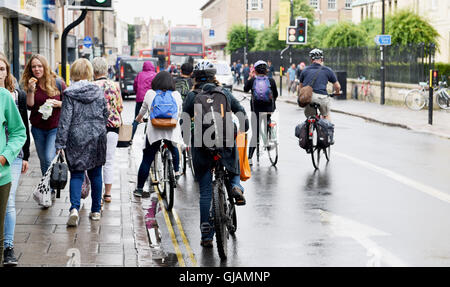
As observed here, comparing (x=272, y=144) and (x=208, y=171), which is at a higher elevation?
(x=208, y=171)

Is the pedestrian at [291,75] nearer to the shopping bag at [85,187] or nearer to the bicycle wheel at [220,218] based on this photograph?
the shopping bag at [85,187]

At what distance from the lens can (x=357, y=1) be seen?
74.1m

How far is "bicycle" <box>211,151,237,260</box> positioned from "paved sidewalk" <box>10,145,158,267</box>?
607 mm

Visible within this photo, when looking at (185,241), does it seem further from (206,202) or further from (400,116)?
(400,116)

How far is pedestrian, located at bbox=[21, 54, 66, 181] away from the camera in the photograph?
844 centimetres

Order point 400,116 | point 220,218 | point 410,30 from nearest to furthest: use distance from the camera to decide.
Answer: point 220,218 → point 400,116 → point 410,30

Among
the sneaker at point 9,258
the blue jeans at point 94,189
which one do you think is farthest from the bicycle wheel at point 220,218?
the blue jeans at point 94,189

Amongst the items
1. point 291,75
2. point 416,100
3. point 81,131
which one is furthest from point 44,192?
point 291,75

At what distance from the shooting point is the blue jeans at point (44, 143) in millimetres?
8906

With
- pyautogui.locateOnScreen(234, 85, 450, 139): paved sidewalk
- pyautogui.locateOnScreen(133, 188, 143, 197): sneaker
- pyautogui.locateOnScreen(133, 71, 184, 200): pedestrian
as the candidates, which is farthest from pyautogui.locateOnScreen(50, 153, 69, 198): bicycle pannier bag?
pyautogui.locateOnScreen(234, 85, 450, 139): paved sidewalk

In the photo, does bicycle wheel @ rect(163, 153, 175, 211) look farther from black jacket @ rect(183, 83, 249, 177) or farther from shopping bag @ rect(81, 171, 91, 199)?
black jacket @ rect(183, 83, 249, 177)

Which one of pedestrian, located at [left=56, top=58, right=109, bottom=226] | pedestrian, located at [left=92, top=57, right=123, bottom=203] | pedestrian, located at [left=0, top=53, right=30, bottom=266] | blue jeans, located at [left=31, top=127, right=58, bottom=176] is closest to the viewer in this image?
pedestrian, located at [left=0, top=53, right=30, bottom=266]

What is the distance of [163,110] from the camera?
9406 mm

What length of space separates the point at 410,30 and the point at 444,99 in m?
8.33
